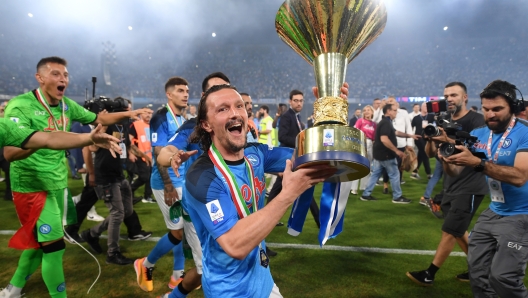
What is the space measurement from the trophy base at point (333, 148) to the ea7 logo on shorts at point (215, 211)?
0.40m

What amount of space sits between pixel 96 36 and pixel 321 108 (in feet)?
134

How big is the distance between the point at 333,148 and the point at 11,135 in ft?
7.72

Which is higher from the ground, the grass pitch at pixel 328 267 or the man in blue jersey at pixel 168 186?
the man in blue jersey at pixel 168 186

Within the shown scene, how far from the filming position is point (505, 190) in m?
2.60

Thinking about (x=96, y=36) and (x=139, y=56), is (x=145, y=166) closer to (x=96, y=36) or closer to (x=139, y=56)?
(x=96, y=36)

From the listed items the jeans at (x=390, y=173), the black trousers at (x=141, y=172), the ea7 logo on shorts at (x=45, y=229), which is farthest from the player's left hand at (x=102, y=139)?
the jeans at (x=390, y=173)

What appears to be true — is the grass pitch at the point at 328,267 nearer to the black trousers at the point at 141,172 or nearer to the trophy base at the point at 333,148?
the black trousers at the point at 141,172

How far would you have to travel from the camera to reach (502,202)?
2.62 meters

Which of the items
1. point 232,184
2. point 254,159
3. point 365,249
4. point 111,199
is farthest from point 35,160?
point 365,249

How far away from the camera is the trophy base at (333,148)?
118 centimetres

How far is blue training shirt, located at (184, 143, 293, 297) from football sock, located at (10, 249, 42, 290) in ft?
7.67

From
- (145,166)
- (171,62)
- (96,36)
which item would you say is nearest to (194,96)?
(171,62)

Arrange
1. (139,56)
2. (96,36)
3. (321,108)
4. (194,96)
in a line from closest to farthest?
1. (321,108)
2. (96,36)
3. (194,96)
4. (139,56)

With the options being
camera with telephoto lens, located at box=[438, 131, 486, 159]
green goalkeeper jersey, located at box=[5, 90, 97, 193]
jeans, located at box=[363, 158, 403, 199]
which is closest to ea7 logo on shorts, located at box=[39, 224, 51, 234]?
green goalkeeper jersey, located at box=[5, 90, 97, 193]
